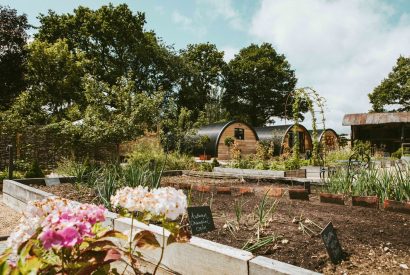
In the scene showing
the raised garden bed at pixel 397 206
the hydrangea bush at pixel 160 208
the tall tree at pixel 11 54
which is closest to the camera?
the hydrangea bush at pixel 160 208

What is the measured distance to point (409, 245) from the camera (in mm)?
2953

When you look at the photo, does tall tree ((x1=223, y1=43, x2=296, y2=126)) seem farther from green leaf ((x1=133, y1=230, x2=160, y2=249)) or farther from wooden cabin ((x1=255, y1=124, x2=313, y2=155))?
green leaf ((x1=133, y1=230, x2=160, y2=249))

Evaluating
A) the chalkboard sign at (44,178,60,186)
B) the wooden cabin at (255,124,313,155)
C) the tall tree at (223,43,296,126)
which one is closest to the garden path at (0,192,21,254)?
the chalkboard sign at (44,178,60,186)

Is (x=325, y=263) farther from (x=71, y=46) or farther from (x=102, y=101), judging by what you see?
(x=71, y=46)

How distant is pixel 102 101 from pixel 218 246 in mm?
12052

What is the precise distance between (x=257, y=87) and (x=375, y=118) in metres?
16.1

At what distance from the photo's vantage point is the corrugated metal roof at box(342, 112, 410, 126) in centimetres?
2506

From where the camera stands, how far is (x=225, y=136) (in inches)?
942

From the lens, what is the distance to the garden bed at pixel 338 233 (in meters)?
2.56

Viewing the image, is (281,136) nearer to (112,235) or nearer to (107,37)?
(107,37)

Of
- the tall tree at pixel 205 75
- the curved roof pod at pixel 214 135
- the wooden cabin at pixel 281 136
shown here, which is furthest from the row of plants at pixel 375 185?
the tall tree at pixel 205 75

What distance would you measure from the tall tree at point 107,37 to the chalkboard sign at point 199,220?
26448mm

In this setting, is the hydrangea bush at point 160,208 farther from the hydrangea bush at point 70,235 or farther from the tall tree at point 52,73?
the tall tree at point 52,73

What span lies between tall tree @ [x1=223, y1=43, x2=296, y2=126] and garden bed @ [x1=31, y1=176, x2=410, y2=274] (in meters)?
36.4
